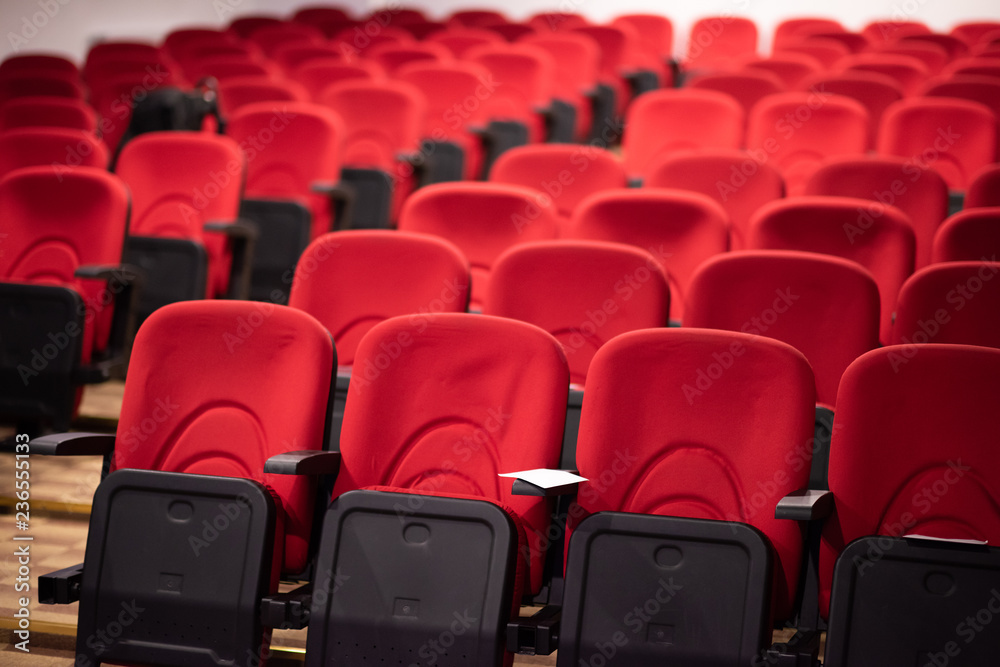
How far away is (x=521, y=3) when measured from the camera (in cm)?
489

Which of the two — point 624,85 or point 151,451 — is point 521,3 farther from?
point 151,451

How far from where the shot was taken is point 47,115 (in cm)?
267

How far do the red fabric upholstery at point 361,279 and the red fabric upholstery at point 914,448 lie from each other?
28.5 inches


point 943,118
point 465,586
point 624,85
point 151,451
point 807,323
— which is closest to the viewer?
point 465,586

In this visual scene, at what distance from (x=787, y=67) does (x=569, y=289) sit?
217cm

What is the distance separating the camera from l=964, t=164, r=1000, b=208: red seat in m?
2.02

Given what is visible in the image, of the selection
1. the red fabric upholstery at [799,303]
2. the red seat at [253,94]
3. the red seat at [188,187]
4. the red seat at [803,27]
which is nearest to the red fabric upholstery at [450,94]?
the red seat at [253,94]

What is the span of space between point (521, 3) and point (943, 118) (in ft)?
9.10

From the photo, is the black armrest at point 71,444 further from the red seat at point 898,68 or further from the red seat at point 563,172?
the red seat at point 898,68

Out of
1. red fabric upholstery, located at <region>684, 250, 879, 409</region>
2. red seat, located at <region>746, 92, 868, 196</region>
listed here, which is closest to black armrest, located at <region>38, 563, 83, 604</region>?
red fabric upholstery, located at <region>684, 250, 879, 409</region>

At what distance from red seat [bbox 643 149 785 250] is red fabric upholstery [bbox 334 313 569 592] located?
0.99 m

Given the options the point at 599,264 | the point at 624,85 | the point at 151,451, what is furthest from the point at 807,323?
the point at 624,85

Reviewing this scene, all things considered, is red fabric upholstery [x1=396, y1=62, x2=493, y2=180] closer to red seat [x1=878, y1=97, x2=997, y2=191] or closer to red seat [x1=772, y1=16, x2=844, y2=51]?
red seat [x1=878, y1=97, x2=997, y2=191]

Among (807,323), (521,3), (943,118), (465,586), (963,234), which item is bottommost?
(465,586)
